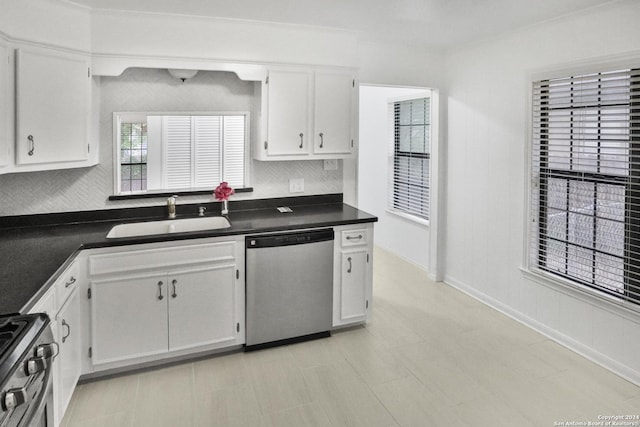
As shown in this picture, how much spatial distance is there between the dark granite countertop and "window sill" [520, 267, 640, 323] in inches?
54.6

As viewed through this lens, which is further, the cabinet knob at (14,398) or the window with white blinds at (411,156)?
the window with white blinds at (411,156)

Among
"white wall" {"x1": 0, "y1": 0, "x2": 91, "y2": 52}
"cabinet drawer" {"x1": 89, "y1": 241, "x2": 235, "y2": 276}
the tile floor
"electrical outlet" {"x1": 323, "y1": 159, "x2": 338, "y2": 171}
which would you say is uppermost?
"white wall" {"x1": 0, "y1": 0, "x2": 91, "y2": 52}

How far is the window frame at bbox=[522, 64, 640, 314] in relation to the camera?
2715mm

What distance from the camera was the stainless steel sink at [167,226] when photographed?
3.17 metres

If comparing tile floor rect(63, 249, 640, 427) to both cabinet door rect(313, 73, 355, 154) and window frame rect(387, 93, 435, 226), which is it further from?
window frame rect(387, 93, 435, 226)

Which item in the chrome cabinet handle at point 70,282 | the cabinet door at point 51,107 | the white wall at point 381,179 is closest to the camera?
the chrome cabinet handle at point 70,282

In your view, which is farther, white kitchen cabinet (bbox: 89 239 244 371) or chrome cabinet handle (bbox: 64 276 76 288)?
white kitchen cabinet (bbox: 89 239 244 371)

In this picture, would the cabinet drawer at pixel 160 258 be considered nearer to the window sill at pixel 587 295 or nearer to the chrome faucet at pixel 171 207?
the chrome faucet at pixel 171 207

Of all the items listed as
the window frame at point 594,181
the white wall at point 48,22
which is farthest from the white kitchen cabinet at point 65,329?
the window frame at point 594,181

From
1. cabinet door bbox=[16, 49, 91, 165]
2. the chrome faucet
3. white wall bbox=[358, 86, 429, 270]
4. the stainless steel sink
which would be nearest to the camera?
cabinet door bbox=[16, 49, 91, 165]

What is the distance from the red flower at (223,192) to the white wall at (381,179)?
8.15ft

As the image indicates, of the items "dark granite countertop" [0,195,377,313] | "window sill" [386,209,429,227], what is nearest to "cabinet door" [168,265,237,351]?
"dark granite countertop" [0,195,377,313]

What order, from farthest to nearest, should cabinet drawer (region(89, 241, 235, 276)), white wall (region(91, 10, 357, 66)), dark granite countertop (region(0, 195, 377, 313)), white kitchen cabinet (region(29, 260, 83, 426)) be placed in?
white wall (region(91, 10, 357, 66)), cabinet drawer (region(89, 241, 235, 276)), white kitchen cabinet (region(29, 260, 83, 426)), dark granite countertop (region(0, 195, 377, 313))

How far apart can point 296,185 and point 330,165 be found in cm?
36
